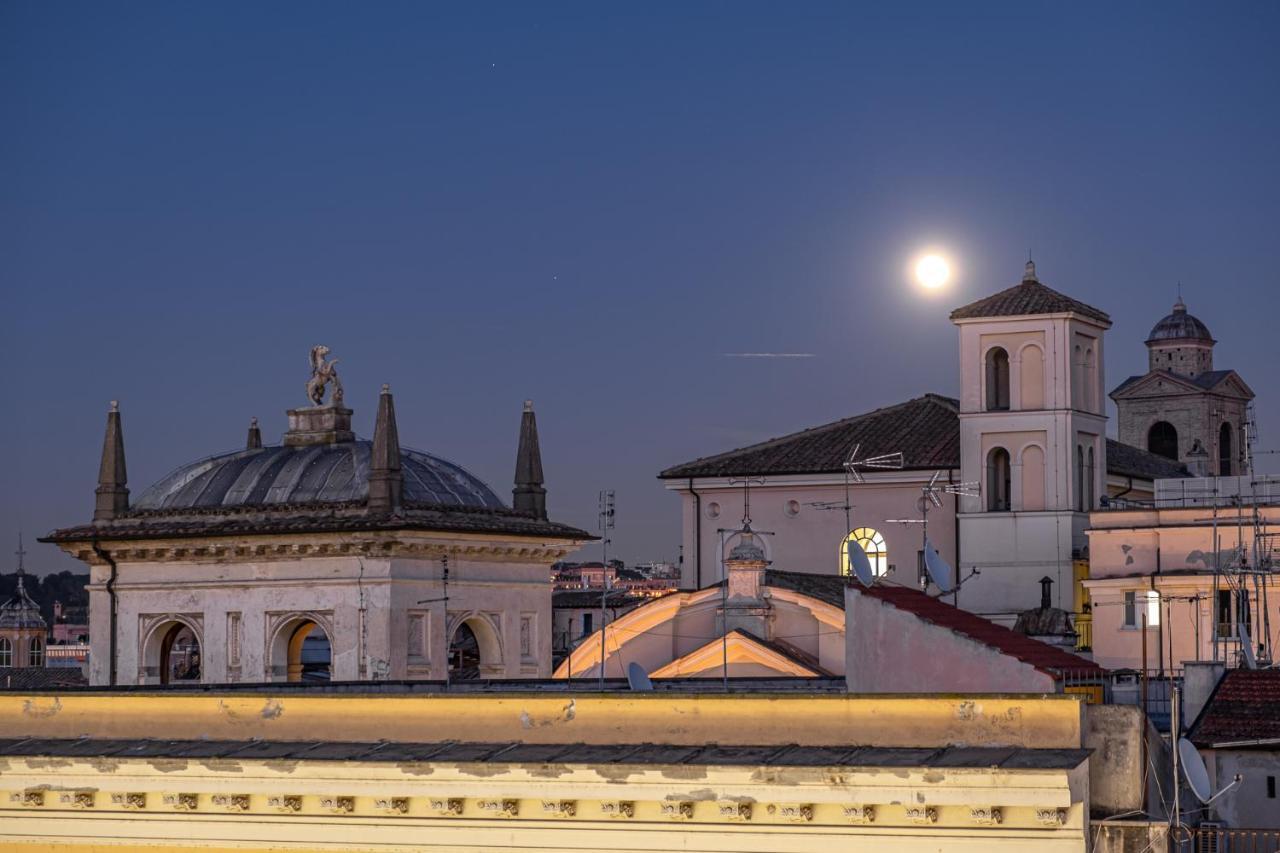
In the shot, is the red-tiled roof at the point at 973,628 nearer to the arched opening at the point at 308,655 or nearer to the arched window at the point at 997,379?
the arched opening at the point at 308,655

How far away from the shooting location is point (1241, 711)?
24609mm

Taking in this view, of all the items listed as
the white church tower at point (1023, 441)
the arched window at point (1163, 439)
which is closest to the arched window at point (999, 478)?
the white church tower at point (1023, 441)

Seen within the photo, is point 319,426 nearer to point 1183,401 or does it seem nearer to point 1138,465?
point 1138,465

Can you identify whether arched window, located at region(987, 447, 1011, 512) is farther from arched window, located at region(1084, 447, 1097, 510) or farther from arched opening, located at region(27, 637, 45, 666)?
arched opening, located at region(27, 637, 45, 666)

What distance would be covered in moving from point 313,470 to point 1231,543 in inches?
944

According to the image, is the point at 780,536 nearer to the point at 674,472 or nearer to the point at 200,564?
the point at 674,472

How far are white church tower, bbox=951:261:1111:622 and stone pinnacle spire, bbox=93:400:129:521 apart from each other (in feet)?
86.0

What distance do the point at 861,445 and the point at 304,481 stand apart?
2789 cm

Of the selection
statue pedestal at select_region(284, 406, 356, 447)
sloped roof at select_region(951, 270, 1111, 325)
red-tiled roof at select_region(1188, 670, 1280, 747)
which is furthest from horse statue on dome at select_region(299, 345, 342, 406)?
sloped roof at select_region(951, 270, 1111, 325)

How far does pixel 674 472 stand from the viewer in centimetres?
6175

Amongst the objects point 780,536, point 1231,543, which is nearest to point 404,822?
point 1231,543

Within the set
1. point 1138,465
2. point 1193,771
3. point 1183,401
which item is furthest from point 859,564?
point 1183,401

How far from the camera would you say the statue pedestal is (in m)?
35.3

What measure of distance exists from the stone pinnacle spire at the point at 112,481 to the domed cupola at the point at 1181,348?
82063mm
